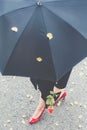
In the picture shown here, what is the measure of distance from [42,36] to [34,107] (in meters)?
1.54

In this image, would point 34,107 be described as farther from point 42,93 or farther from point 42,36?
point 42,36

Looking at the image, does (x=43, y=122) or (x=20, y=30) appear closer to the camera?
(x=20, y=30)

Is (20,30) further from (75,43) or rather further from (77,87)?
(77,87)

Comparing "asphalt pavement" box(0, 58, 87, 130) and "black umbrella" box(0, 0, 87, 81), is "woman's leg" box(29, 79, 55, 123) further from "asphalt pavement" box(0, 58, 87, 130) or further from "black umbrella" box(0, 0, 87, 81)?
"black umbrella" box(0, 0, 87, 81)

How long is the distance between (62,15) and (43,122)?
155 centimetres

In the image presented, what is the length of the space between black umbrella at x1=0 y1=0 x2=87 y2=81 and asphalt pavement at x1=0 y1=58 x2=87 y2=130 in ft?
3.75

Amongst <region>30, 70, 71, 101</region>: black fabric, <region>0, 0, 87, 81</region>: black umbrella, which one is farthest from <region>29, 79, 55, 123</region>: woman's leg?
<region>0, 0, 87, 81</region>: black umbrella

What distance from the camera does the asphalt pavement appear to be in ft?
12.3

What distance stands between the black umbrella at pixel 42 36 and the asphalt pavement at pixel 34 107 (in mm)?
1143

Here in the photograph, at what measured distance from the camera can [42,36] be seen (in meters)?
2.62

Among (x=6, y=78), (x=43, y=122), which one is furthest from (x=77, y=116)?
(x=6, y=78)

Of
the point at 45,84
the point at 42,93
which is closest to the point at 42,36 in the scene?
the point at 45,84

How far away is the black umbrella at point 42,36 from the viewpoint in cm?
263

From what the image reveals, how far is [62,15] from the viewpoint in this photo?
268 cm
